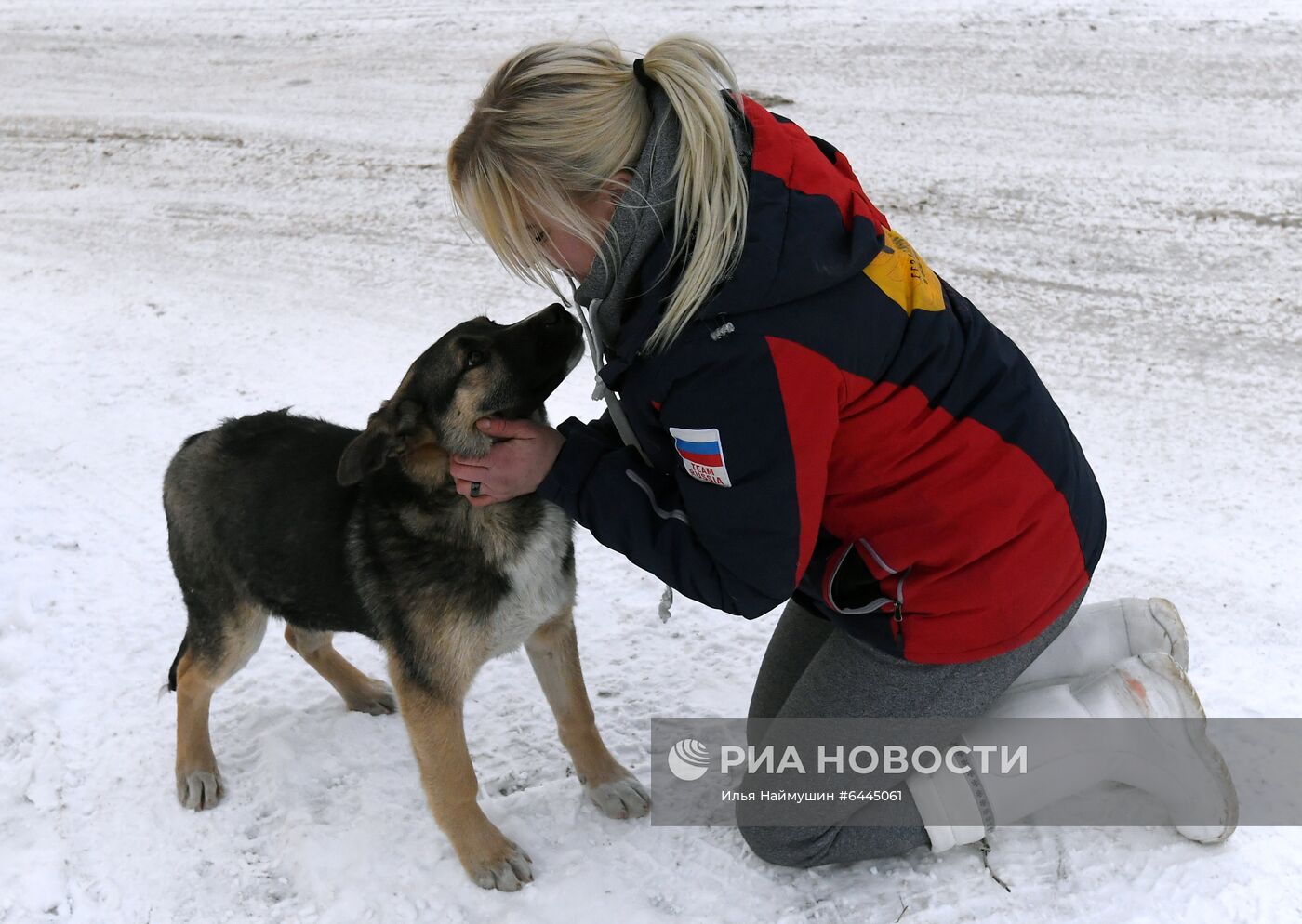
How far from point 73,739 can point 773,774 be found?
94.7 inches

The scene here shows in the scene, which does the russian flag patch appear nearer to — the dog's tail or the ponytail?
the ponytail

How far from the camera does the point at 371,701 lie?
382 cm

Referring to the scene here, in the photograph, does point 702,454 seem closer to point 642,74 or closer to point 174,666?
point 642,74

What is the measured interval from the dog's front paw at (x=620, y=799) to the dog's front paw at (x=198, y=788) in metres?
1.22

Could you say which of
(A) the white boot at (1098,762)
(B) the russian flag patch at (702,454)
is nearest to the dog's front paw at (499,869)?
(A) the white boot at (1098,762)

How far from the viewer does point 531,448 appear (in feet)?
9.71

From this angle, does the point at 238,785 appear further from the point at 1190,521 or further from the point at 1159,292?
the point at 1159,292

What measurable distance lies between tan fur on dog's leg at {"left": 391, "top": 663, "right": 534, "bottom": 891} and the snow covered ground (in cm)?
8

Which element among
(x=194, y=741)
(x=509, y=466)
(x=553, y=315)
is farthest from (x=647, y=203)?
(x=194, y=741)

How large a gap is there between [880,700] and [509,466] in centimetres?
121

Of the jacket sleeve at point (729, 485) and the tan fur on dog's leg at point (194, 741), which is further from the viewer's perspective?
the tan fur on dog's leg at point (194, 741)

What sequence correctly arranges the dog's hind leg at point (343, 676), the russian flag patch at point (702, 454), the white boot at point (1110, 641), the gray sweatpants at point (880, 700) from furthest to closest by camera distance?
1. the dog's hind leg at point (343, 676)
2. the white boot at point (1110, 641)
3. the gray sweatpants at point (880, 700)
4. the russian flag patch at point (702, 454)

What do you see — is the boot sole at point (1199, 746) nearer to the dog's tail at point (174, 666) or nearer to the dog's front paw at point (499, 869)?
the dog's front paw at point (499, 869)

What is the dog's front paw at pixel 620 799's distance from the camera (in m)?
3.35
